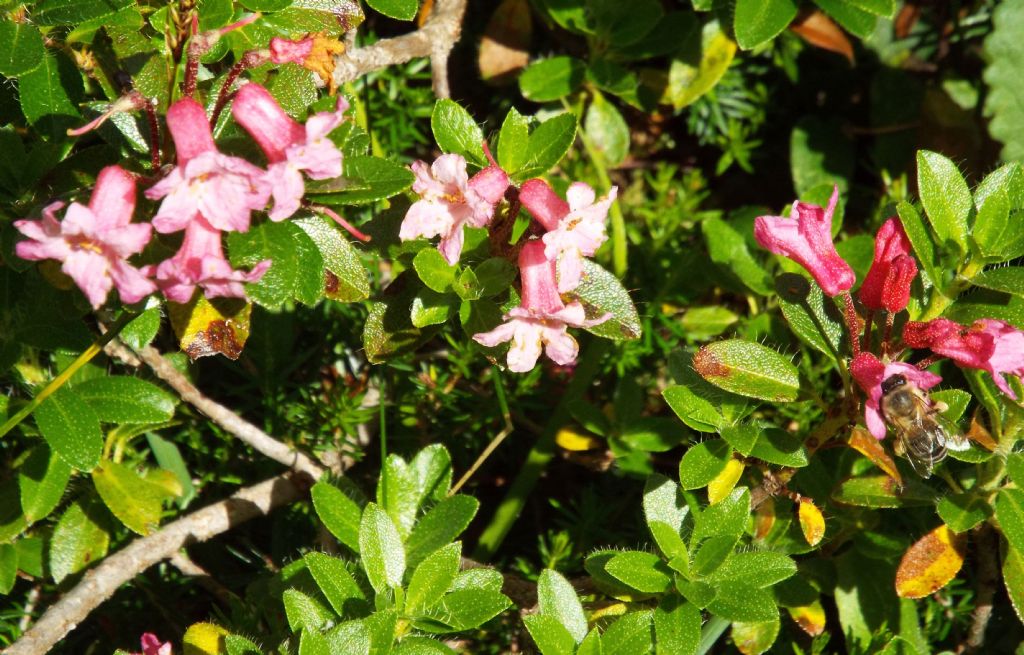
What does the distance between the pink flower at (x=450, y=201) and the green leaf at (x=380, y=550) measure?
457 mm

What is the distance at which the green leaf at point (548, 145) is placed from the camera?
1.83m

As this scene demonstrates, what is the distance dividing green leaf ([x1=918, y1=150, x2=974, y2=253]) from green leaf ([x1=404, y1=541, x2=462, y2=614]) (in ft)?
3.33

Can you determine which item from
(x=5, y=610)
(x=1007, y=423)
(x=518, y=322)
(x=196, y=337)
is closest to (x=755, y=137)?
(x=1007, y=423)

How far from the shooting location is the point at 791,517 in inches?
77.5

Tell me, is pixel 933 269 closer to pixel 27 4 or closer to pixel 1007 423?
pixel 1007 423

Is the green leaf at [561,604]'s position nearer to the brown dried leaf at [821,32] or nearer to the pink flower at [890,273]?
the pink flower at [890,273]

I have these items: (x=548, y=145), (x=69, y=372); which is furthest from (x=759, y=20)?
(x=69, y=372)

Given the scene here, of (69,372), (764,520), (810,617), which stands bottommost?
(810,617)

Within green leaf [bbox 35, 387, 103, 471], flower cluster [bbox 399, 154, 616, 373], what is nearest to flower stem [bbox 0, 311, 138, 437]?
green leaf [bbox 35, 387, 103, 471]

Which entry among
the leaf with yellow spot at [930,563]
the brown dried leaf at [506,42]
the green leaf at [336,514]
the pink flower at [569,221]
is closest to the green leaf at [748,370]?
the pink flower at [569,221]

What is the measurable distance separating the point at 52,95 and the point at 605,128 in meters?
1.38

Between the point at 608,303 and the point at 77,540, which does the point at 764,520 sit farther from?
the point at 77,540

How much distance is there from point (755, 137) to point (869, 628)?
148 centimetres

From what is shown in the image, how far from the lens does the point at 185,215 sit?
4.67 ft
